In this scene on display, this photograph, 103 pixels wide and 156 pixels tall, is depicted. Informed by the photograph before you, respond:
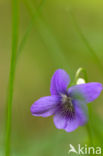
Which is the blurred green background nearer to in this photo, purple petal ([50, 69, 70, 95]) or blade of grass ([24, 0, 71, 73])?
blade of grass ([24, 0, 71, 73])

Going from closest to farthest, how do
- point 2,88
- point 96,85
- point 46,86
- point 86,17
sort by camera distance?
point 96,85, point 46,86, point 2,88, point 86,17

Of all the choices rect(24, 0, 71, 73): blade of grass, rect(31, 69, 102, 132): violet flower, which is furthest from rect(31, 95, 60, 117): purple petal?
rect(24, 0, 71, 73): blade of grass

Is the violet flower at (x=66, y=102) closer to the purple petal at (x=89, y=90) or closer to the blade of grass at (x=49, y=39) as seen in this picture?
the purple petal at (x=89, y=90)

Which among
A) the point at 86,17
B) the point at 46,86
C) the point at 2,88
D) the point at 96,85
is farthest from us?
the point at 86,17

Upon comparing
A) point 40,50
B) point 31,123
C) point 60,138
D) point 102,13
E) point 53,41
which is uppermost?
point 102,13

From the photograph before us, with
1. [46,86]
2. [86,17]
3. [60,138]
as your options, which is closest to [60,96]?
[60,138]

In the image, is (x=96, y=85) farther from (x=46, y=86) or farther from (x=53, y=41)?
(x=46, y=86)

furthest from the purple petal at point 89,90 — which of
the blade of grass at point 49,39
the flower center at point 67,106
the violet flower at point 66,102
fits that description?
the blade of grass at point 49,39

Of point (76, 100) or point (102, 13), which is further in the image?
point (102, 13)
